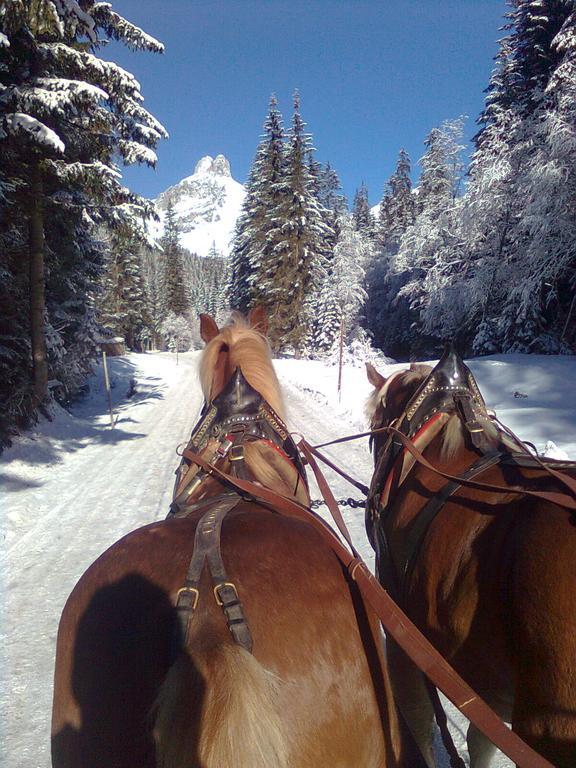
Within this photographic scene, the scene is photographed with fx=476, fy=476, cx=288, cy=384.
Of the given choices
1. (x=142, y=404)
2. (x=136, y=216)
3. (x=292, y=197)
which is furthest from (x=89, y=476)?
(x=292, y=197)

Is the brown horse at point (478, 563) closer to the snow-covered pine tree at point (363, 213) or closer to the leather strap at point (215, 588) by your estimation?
the leather strap at point (215, 588)

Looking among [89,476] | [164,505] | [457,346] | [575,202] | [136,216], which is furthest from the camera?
[575,202]

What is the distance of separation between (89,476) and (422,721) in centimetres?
717

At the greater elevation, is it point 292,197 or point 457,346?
point 292,197

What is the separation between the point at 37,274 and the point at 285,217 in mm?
19814

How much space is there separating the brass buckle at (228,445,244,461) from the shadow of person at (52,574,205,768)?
929mm

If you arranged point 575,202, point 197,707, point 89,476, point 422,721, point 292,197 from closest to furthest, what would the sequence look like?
point 197,707, point 422,721, point 89,476, point 575,202, point 292,197

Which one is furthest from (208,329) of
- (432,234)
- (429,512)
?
(432,234)

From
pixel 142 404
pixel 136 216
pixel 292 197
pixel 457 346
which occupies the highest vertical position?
pixel 292 197

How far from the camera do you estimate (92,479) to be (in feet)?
26.5

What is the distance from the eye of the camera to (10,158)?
345 inches

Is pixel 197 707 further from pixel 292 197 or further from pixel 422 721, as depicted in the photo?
pixel 292 197

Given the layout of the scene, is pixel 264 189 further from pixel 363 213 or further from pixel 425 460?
pixel 425 460

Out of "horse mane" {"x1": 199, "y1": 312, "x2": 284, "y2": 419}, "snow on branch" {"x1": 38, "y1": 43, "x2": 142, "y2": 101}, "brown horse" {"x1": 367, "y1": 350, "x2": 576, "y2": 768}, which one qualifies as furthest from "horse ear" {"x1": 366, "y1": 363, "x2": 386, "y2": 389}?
"snow on branch" {"x1": 38, "y1": 43, "x2": 142, "y2": 101}
